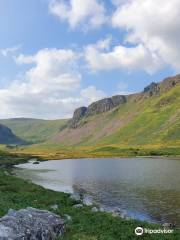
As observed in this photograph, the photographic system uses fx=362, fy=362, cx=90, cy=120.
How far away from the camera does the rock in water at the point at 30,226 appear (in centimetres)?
2188

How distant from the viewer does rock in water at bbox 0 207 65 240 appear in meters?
21.9

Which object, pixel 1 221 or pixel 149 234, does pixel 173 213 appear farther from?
pixel 1 221

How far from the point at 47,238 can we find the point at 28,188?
4186cm

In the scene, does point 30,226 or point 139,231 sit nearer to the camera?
point 30,226

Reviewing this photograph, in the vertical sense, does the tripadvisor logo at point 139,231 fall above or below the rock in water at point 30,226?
below

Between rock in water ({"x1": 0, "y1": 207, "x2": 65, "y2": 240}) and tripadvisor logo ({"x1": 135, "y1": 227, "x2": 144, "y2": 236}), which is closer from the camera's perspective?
rock in water ({"x1": 0, "y1": 207, "x2": 65, "y2": 240})

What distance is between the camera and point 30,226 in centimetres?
2352

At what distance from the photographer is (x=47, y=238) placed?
24.1 m

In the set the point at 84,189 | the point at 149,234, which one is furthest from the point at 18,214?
the point at 84,189

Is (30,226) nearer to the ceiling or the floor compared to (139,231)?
nearer to the ceiling

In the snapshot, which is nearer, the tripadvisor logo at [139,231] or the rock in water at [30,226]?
the rock in water at [30,226]

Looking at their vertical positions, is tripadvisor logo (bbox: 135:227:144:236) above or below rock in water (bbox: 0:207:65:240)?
below

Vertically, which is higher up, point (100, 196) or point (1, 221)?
point (1, 221)

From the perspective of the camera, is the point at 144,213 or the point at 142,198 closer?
the point at 144,213
